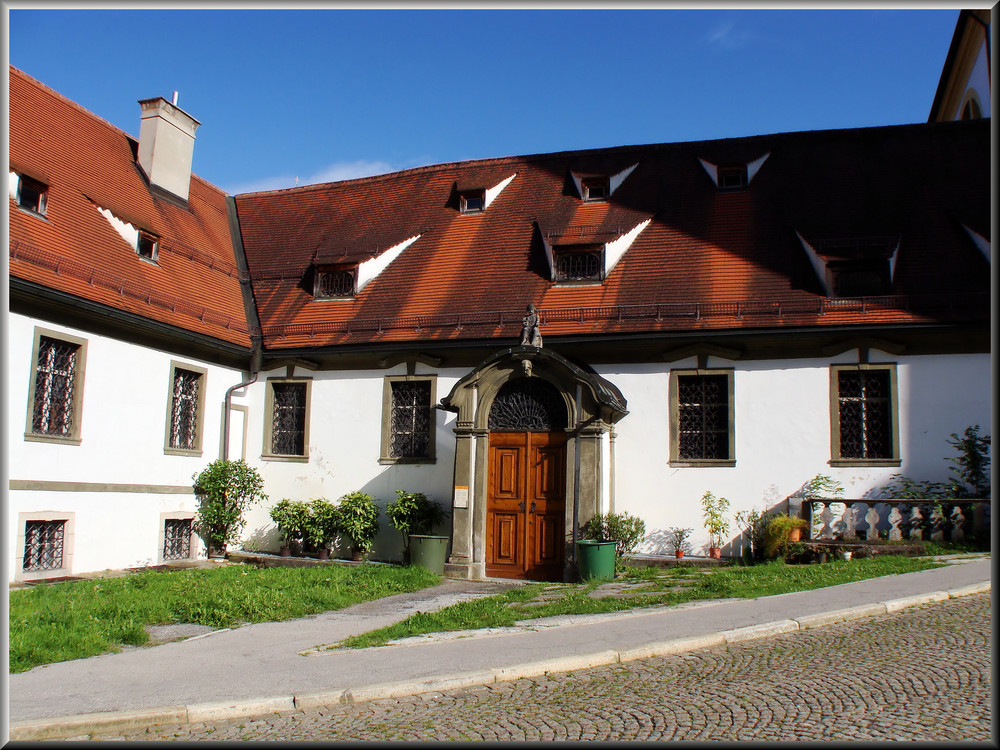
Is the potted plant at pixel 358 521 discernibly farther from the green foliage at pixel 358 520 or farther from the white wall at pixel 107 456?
the white wall at pixel 107 456

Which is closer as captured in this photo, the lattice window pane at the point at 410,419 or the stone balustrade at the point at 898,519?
the stone balustrade at the point at 898,519

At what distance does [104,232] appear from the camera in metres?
16.2

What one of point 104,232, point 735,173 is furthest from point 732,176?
point 104,232

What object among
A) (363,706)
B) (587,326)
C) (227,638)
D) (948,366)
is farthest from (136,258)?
(948,366)

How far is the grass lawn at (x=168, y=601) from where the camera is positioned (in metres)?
8.93

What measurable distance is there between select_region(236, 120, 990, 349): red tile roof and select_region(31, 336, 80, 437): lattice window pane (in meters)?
4.41

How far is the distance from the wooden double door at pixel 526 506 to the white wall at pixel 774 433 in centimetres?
123

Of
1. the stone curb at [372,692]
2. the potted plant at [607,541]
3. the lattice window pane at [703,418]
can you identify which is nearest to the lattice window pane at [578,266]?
the lattice window pane at [703,418]

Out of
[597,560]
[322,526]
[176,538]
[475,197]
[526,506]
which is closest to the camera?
[597,560]

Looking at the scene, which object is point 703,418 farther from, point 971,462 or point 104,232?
point 104,232

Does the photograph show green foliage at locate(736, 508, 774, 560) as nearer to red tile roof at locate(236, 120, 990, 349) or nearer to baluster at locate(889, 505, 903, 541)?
baluster at locate(889, 505, 903, 541)

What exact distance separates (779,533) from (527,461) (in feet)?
14.1

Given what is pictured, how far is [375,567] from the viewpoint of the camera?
Result: 14961 mm

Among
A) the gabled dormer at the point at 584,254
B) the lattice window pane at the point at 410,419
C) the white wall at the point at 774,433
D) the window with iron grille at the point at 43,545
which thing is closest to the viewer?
the window with iron grille at the point at 43,545
